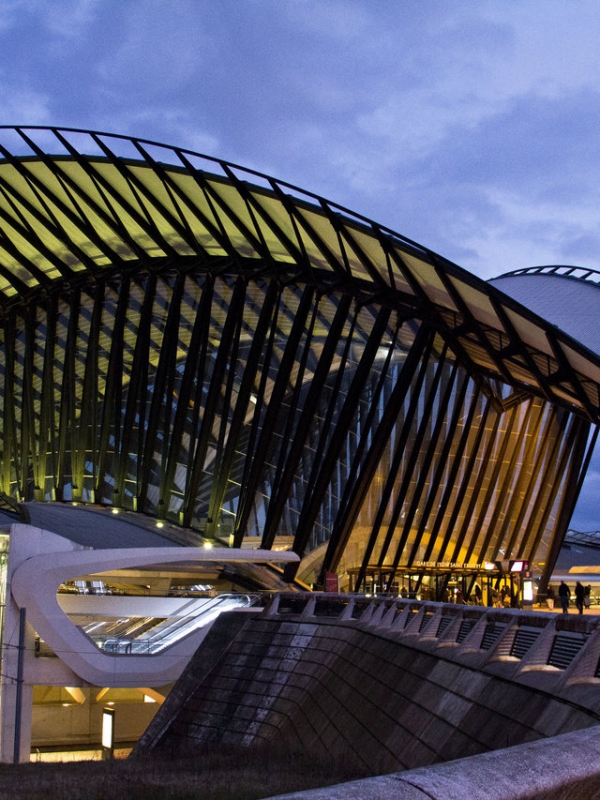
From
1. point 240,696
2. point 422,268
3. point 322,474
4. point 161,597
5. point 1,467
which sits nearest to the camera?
point 240,696

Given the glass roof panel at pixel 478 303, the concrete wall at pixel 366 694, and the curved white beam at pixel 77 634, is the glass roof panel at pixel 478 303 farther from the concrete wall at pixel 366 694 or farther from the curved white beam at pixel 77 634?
the curved white beam at pixel 77 634

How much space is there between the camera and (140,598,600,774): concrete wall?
1048cm

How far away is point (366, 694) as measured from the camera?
679 inches

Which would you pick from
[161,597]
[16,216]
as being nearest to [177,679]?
[161,597]

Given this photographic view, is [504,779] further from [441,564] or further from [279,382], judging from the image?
[441,564]

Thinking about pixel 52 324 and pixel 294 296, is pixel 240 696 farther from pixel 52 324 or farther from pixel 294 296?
pixel 52 324

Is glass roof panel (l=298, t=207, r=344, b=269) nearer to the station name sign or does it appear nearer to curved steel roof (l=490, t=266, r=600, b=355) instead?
curved steel roof (l=490, t=266, r=600, b=355)

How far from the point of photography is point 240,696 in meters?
27.0

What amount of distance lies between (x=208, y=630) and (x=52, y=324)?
77.0 feet

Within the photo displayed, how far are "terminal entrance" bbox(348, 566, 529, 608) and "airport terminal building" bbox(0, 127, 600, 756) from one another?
202 mm

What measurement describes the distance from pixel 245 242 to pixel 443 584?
22147 mm

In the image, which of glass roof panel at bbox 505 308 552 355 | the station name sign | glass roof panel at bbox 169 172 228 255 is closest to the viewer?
glass roof panel at bbox 505 308 552 355

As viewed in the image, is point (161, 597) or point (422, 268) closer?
point (422, 268)

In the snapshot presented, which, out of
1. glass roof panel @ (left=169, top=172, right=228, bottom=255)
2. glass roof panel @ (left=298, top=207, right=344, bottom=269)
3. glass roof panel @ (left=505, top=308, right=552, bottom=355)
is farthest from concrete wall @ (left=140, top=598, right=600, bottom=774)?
glass roof panel @ (left=169, top=172, right=228, bottom=255)
